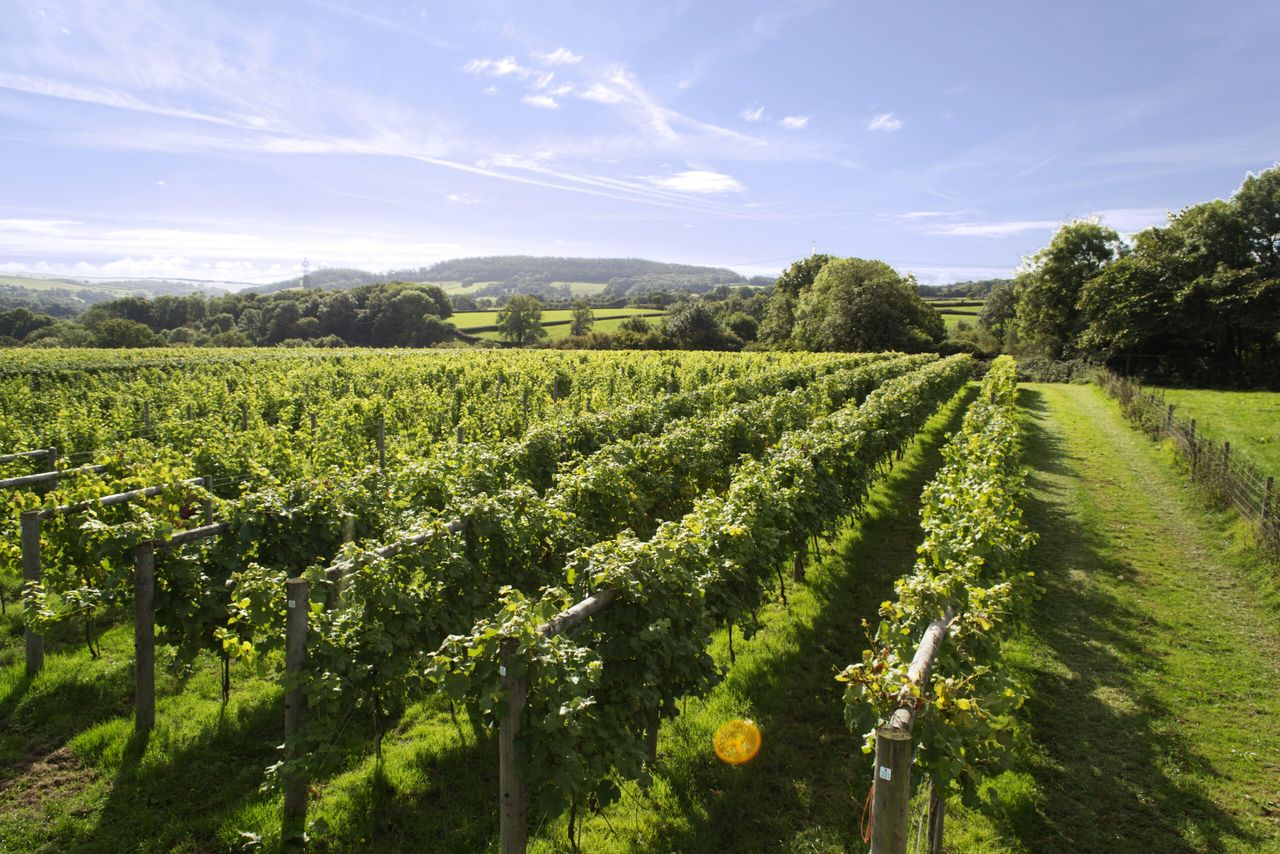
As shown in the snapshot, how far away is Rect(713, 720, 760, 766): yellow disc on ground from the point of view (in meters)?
5.48

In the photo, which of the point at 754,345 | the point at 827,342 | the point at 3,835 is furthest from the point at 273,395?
the point at 754,345

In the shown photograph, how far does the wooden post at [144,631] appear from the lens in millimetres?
5246

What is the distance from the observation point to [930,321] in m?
60.5

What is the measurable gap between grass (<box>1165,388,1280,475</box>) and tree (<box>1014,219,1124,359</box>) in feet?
57.7

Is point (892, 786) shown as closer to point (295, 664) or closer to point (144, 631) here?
point (295, 664)

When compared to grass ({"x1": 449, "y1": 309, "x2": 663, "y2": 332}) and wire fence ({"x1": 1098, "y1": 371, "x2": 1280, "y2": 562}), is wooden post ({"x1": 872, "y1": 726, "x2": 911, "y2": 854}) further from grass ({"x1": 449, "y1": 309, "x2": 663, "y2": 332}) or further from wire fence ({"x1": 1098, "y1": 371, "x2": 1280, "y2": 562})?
grass ({"x1": 449, "y1": 309, "x2": 663, "y2": 332})

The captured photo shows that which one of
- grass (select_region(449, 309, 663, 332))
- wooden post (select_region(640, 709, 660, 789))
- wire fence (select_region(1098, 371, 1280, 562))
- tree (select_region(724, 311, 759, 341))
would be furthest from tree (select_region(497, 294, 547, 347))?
wooden post (select_region(640, 709, 660, 789))

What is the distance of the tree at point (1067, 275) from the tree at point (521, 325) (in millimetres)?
51034

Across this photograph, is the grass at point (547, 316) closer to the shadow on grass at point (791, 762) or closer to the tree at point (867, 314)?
the tree at point (867, 314)

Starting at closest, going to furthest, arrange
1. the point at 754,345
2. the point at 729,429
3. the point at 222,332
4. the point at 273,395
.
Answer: the point at 729,429, the point at 273,395, the point at 754,345, the point at 222,332

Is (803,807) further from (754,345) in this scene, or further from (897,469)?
(754,345)

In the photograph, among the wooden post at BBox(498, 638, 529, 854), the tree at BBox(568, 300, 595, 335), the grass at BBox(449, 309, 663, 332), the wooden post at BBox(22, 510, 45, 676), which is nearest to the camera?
the wooden post at BBox(498, 638, 529, 854)

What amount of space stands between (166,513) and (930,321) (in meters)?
63.5

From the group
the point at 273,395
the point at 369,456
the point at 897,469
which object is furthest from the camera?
the point at 273,395
